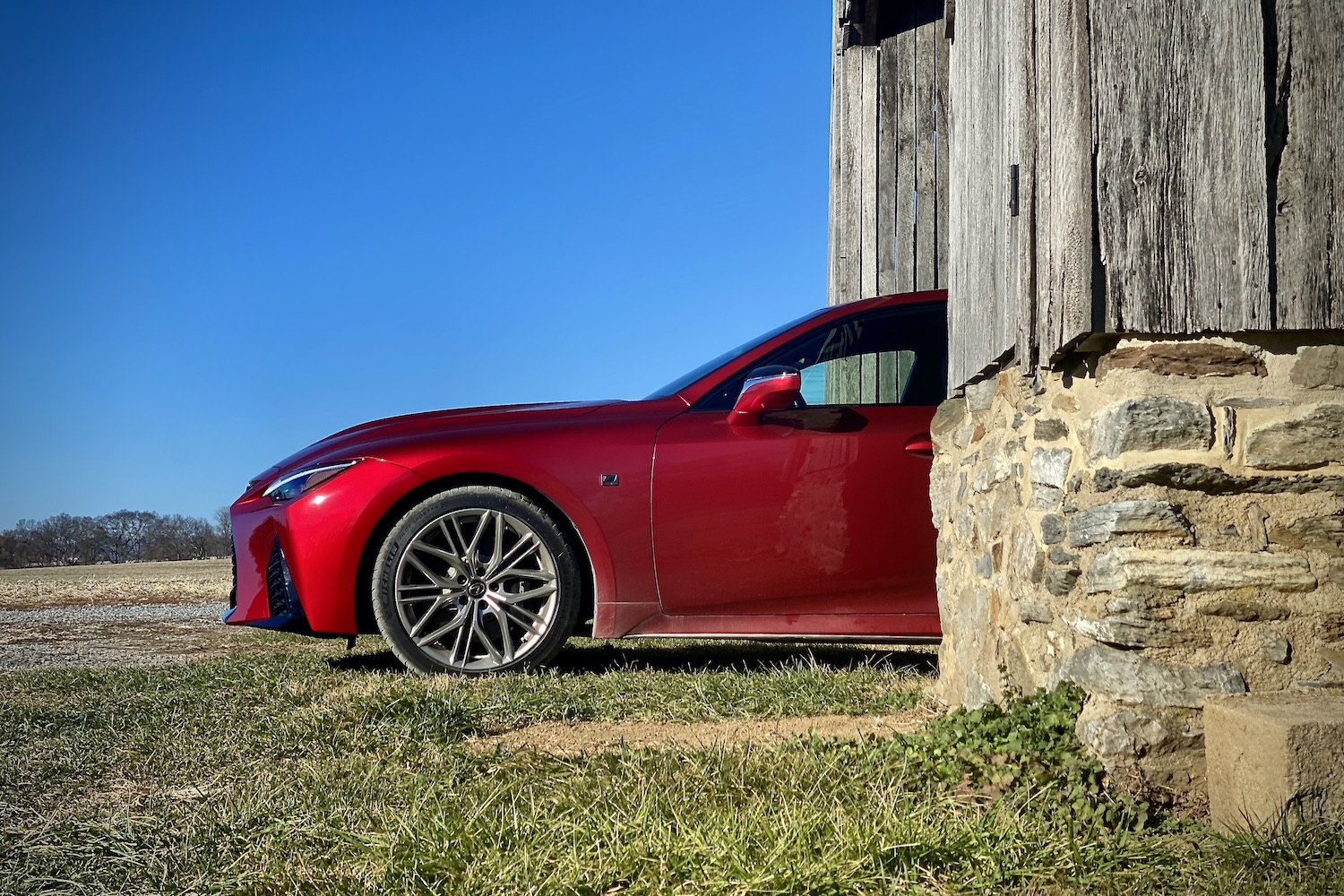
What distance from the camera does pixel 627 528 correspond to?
Answer: 174 inches

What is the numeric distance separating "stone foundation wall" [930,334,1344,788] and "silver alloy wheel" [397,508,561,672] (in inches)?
93.8

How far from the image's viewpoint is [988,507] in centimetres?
342

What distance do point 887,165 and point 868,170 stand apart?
17 centimetres

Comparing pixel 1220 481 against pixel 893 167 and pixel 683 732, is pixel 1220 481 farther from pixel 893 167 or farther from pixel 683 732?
pixel 893 167

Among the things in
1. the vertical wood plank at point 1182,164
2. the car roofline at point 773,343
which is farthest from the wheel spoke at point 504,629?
the vertical wood plank at point 1182,164

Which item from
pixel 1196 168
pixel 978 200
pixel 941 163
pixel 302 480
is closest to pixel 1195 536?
pixel 1196 168

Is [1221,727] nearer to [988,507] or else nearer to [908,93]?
[988,507]

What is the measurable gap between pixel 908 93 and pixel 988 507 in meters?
4.94

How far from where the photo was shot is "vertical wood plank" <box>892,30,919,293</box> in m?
7.29

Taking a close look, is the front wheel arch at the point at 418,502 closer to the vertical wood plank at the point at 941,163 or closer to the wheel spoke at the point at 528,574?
the wheel spoke at the point at 528,574

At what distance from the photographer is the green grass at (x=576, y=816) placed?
2.02m

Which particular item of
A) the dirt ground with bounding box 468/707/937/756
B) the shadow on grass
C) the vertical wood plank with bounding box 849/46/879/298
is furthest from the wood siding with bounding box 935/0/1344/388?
the vertical wood plank with bounding box 849/46/879/298

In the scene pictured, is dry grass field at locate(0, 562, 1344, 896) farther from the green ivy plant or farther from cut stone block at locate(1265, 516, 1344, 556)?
cut stone block at locate(1265, 516, 1344, 556)

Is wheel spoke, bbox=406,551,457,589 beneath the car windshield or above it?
beneath
